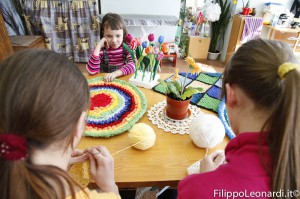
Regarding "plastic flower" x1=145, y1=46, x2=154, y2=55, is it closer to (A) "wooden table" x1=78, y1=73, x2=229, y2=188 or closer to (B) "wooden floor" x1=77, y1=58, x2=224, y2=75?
(A) "wooden table" x1=78, y1=73, x2=229, y2=188

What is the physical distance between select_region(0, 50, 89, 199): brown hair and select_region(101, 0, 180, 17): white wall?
2557 millimetres

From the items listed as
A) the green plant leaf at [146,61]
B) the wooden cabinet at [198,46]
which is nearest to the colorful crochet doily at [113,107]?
the green plant leaf at [146,61]

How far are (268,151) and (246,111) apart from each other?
0.12 meters

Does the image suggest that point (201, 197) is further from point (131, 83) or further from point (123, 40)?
point (123, 40)

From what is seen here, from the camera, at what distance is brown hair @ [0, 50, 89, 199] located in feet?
1.31

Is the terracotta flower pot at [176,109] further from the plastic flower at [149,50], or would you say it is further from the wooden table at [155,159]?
the plastic flower at [149,50]

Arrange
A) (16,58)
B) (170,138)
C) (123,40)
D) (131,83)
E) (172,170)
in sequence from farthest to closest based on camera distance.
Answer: (123,40), (131,83), (170,138), (172,170), (16,58)

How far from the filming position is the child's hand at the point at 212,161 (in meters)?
0.67

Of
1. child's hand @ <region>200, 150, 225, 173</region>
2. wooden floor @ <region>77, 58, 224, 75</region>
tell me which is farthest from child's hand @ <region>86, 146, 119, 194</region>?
wooden floor @ <region>77, 58, 224, 75</region>

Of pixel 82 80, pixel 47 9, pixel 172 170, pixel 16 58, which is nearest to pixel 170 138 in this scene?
pixel 172 170

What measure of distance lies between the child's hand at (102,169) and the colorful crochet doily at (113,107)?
15 cm

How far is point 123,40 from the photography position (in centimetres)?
156

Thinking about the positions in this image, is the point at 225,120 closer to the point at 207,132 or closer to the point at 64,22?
the point at 207,132

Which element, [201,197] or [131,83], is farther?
[131,83]
